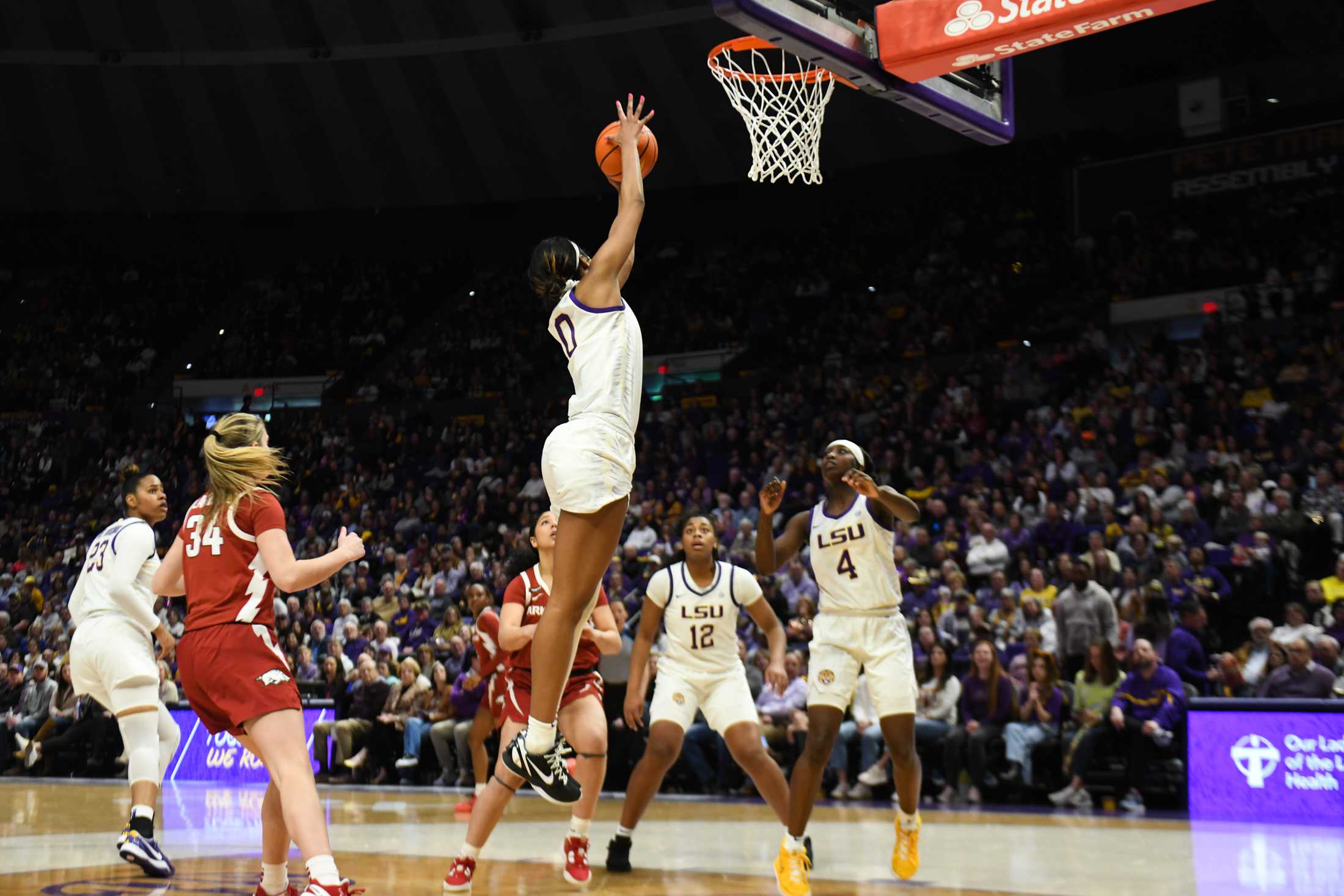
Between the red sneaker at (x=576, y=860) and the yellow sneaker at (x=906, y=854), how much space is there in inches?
60.2

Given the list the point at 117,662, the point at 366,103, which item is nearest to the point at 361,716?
the point at 117,662

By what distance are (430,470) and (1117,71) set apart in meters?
12.3

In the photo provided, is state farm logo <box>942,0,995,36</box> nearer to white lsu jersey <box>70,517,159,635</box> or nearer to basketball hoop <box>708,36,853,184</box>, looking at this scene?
basketball hoop <box>708,36,853,184</box>

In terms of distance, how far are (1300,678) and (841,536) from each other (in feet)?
16.2

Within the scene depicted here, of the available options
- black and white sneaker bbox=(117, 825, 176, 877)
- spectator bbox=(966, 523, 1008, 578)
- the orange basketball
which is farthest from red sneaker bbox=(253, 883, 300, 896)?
spectator bbox=(966, 523, 1008, 578)

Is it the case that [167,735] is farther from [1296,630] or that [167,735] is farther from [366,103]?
[366,103]

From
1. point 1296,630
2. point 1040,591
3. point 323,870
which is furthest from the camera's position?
point 1040,591

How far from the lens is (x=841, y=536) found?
7066 mm

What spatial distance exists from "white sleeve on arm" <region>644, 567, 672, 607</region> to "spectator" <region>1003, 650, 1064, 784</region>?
440cm

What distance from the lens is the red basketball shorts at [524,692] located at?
676 centimetres

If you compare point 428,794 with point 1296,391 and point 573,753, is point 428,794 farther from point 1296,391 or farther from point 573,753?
point 1296,391

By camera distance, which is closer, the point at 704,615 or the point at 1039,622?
the point at 704,615

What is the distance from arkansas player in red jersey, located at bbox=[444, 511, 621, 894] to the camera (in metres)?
6.59

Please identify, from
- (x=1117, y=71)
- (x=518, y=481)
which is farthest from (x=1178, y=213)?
(x=518, y=481)
